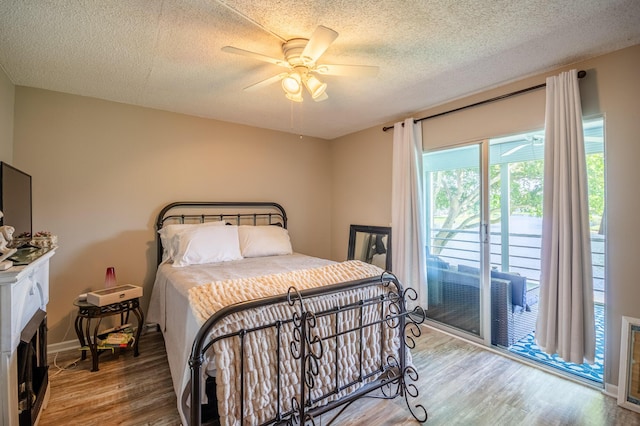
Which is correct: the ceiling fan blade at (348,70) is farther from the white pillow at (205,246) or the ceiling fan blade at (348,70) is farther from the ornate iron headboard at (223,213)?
the ornate iron headboard at (223,213)

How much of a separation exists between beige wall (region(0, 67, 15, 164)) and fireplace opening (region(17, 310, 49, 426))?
1474 millimetres

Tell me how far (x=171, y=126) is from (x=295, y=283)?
2584mm

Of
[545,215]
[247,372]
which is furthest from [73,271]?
[545,215]

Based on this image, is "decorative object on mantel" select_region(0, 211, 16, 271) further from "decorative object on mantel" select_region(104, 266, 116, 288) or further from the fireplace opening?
"decorative object on mantel" select_region(104, 266, 116, 288)

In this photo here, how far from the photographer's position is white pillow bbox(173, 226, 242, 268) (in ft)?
9.18

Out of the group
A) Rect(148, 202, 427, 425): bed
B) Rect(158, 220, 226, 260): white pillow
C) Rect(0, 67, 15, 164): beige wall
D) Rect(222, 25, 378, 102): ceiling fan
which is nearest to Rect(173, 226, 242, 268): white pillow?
Rect(158, 220, 226, 260): white pillow

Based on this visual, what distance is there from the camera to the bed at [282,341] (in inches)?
58.1

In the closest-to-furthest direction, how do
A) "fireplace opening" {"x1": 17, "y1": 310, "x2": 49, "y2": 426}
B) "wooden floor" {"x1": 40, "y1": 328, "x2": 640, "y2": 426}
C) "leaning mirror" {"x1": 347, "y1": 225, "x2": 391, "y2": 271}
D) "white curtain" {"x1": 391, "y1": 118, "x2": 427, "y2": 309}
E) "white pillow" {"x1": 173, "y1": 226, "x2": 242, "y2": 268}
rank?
"fireplace opening" {"x1": 17, "y1": 310, "x2": 49, "y2": 426} < "wooden floor" {"x1": 40, "y1": 328, "x2": 640, "y2": 426} < "white pillow" {"x1": 173, "y1": 226, "x2": 242, "y2": 268} < "white curtain" {"x1": 391, "y1": 118, "x2": 427, "y2": 309} < "leaning mirror" {"x1": 347, "y1": 225, "x2": 391, "y2": 271}

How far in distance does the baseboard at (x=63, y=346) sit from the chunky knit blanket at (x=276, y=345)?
2.10 m

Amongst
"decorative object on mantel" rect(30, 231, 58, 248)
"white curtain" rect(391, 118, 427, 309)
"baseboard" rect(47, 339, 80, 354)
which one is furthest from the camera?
"white curtain" rect(391, 118, 427, 309)

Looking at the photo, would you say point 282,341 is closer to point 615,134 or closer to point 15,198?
point 15,198

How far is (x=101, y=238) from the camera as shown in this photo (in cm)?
291

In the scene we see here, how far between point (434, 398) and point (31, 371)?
97.4 inches

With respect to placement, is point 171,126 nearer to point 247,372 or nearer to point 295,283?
point 295,283
